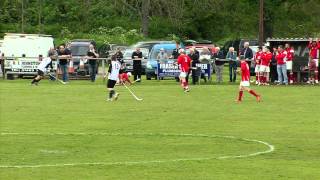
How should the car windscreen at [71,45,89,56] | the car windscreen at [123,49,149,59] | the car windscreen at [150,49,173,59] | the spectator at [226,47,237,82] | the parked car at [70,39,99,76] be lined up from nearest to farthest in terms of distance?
the spectator at [226,47,237,82] → the parked car at [70,39,99,76] → the car windscreen at [150,49,173,59] → the car windscreen at [71,45,89,56] → the car windscreen at [123,49,149,59]

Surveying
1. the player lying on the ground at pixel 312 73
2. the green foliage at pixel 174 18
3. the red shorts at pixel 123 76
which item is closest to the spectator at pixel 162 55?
the red shorts at pixel 123 76

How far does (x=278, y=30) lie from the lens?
81.8m

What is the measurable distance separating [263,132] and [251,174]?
6700 mm

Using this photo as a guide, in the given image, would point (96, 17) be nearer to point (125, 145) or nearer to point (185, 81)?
point (185, 81)

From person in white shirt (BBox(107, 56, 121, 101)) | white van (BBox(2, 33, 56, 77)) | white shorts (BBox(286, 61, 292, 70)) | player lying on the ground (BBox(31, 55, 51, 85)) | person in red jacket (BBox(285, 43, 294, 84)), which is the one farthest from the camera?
white van (BBox(2, 33, 56, 77))

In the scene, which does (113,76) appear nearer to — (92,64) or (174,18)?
(92,64)

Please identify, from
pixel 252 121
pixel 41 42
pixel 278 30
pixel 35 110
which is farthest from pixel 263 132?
pixel 278 30

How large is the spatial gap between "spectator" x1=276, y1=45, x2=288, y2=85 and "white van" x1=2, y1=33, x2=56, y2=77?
1196 cm

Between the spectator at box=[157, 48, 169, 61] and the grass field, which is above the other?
the spectator at box=[157, 48, 169, 61]

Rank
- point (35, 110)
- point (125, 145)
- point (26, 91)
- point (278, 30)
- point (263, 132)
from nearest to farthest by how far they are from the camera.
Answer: point (125, 145)
point (263, 132)
point (35, 110)
point (26, 91)
point (278, 30)

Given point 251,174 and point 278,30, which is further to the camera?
point 278,30

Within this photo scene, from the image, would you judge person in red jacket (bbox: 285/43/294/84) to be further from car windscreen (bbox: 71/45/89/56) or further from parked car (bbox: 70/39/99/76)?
car windscreen (bbox: 71/45/89/56)

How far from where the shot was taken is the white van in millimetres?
45125

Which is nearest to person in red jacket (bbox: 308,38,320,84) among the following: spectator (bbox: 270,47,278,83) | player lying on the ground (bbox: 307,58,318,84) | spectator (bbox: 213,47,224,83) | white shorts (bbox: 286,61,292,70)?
player lying on the ground (bbox: 307,58,318,84)
